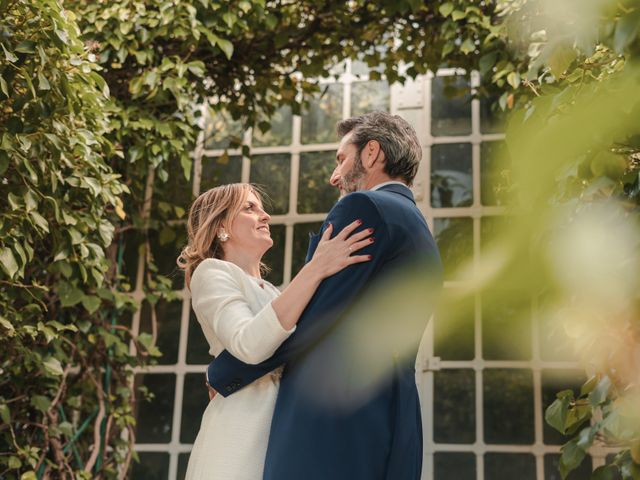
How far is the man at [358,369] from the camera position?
4.52ft

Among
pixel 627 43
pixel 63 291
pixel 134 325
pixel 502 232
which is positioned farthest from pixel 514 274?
pixel 134 325

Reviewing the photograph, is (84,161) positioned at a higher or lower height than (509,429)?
higher

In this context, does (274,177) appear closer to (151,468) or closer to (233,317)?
(151,468)

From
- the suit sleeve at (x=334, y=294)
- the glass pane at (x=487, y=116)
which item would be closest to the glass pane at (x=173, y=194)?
the glass pane at (x=487, y=116)

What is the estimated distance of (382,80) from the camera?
3.99 metres

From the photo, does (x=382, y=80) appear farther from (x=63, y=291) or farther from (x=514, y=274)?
(x=514, y=274)

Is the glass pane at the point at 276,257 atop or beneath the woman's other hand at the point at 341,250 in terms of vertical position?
atop

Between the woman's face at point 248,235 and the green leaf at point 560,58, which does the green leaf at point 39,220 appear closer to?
the woman's face at point 248,235

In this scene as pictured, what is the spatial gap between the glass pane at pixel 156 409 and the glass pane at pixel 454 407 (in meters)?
1.27

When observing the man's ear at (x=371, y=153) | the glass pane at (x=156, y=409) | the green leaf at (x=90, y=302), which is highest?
the man's ear at (x=371, y=153)

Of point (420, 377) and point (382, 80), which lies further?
point (382, 80)

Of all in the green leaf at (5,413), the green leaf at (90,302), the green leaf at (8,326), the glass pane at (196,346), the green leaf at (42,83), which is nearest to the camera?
the green leaf at (42,83)

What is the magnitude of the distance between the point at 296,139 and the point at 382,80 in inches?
20.5

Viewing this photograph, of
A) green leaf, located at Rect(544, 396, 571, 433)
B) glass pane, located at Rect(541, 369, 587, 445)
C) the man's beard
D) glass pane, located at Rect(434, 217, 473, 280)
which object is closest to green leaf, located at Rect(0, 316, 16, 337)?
the man's beard
